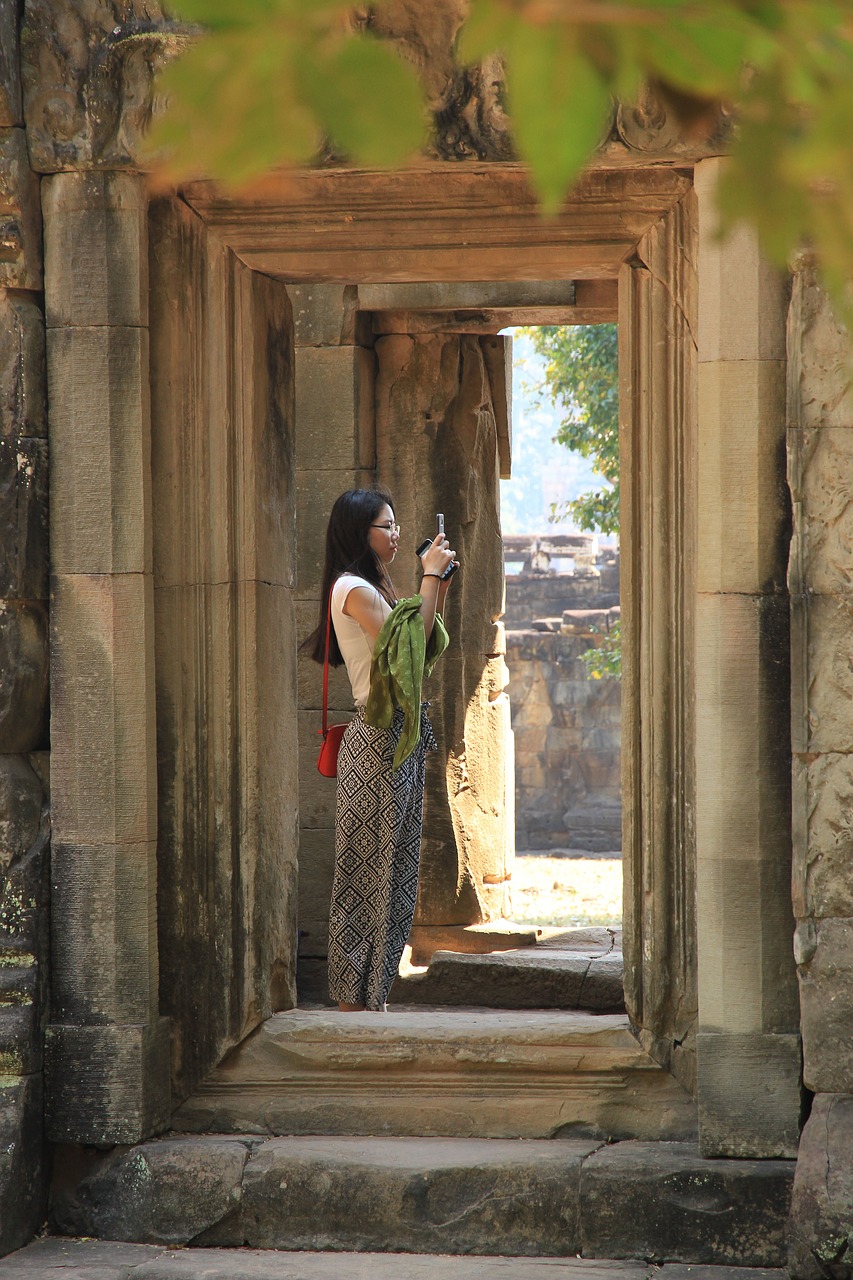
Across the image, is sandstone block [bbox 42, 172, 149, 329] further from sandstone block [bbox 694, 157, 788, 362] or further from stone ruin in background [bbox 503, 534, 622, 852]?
stone ruin in background [bbox 503, 534, 622, 852]

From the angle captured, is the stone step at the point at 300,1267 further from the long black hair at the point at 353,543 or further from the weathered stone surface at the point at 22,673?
the long black hair at the point at 353,543

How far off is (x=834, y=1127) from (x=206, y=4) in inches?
138

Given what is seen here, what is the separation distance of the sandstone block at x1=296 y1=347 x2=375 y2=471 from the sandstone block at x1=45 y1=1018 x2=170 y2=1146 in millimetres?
3573

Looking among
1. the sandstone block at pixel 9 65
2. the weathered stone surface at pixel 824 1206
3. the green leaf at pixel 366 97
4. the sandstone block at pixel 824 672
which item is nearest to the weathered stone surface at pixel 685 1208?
the weathered stone surface at pixel 824 1206

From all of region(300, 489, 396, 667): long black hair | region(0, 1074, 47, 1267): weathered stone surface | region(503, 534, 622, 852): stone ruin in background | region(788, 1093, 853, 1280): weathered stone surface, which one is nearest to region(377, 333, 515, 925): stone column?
region(300, 489, 396, 667): long black hair

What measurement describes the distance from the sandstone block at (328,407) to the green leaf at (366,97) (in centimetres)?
640

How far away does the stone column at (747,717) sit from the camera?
4070 millimetres

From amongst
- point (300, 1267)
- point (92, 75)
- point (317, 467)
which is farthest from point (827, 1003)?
point (317, 467)

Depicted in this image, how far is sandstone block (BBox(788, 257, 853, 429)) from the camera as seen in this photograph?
13.1 ft

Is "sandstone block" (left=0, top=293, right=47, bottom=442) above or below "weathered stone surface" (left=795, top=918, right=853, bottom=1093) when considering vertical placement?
above

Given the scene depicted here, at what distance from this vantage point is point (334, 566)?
5.30 metres

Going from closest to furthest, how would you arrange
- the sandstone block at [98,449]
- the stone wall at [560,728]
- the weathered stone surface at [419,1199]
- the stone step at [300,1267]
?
the stone step at [300,1267] → the weathered stone surface at [419,1199] → the sandstone block at [98,449] → the stone wall at [560,728]

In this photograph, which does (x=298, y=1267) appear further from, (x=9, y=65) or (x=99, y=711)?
(x=9, y=65)

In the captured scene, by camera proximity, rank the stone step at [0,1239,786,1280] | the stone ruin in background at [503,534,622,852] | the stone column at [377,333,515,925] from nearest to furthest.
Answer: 1. the stone step at [0,1239,786,1280]
2. the stone column at [377,333,515,925]
3. the stone ruin in background at [503,534,622,852]
